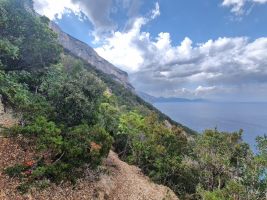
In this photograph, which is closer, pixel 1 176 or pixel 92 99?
pixel 1 176

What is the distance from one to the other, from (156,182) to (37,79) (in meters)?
17.7


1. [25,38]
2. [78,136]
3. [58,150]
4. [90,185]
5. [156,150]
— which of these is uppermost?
[25,38]

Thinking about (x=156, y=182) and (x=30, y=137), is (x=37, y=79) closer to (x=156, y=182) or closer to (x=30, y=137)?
(x=30, y=137)

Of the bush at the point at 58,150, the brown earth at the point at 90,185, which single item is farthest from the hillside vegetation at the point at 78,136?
the brown earth at the point at 90,185

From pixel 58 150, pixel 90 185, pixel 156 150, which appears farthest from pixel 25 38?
pixel 156 150

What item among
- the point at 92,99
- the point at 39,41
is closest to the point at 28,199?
the point at 92,99

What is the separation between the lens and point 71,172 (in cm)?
2362

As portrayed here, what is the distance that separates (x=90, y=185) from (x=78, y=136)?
4.07 metres

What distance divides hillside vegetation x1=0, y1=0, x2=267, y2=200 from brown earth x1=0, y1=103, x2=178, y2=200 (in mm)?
473

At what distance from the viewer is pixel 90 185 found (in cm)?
2456

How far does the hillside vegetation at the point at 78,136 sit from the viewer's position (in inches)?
861

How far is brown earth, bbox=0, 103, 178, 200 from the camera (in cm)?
1938

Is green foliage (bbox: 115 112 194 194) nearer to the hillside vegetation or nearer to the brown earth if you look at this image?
the hillside vegetation

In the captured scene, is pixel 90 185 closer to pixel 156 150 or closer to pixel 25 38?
pixel 156 150
